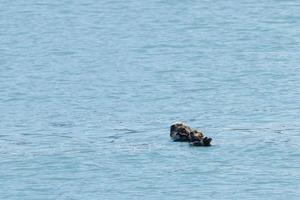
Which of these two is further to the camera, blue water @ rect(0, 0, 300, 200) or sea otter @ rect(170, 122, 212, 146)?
sea otter @ rect(170, 122, 212, 146)

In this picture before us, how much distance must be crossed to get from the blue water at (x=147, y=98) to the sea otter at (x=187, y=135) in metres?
0.40

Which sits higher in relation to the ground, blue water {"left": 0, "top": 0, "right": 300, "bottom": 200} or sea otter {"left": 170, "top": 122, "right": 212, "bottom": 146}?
sea otter {"left": 170, "top": 122, "right": 212, "bottom": 146}

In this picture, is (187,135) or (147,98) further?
(147,98)

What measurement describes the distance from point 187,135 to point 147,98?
1336cm

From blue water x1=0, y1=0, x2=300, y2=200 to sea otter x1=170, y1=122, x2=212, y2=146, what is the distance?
15.8 inches

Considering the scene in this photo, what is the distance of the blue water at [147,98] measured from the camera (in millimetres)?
60844

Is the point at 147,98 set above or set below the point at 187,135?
below

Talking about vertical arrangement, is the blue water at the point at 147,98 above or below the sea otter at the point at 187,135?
below

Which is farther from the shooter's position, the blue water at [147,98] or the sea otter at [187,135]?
the sea otter at [187,135]

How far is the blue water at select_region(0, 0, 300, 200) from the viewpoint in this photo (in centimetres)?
6084

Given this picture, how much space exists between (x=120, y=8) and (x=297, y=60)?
24619 mm

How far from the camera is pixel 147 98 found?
78.7 m

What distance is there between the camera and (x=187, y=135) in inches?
2579

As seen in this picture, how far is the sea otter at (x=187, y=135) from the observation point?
6500cm
